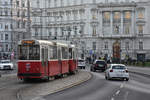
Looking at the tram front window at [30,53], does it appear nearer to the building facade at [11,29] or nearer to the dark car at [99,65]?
the dark car at [99,65]

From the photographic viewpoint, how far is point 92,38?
12350 centimetres

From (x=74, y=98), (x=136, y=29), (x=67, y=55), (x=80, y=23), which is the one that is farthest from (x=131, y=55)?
(x=74, y=98)

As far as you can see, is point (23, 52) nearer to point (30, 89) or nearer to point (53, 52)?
point (53, 52)

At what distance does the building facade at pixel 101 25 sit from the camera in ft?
397

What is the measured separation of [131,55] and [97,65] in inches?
2247

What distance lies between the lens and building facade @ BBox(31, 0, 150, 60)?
397 ft

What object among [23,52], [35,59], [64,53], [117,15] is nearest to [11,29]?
[117,15]

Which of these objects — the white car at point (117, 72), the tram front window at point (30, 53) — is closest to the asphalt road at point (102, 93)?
the tram front window at point (30, 53)

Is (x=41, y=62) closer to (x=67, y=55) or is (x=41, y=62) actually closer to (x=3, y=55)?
(x=67, y=55)

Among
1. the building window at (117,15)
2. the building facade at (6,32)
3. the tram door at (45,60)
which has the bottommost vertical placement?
the tram door at (45,60)

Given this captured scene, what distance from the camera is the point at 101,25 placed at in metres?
124

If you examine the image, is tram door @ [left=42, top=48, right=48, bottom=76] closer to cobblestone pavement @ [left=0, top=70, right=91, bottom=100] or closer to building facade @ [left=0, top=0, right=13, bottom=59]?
cobblestone pavement @ [left=0, top=70, right=91, bottom=100]

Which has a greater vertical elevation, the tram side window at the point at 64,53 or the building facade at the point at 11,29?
the building facade at the point at 11,29

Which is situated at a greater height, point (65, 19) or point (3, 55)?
point (65, 19)
